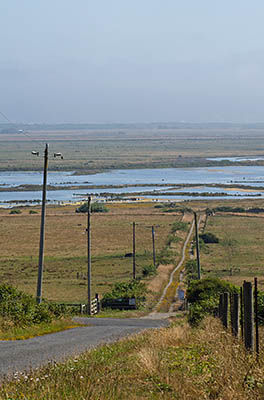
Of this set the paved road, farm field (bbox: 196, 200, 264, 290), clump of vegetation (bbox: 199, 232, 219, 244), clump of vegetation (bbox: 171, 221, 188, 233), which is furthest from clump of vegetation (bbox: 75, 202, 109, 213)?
the paved road

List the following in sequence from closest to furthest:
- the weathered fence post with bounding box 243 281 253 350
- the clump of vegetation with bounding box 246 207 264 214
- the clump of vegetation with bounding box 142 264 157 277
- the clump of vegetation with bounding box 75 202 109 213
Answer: the weathered fence post with bounding box 243 281 253 350 → the clump of vegetation with bounding box 142 264 157 277 → the clump of vegetation with bounding box 75 202 109 213 → the clump of vegetation with bounding box 246 207 264 214

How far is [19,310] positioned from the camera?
20.1 m

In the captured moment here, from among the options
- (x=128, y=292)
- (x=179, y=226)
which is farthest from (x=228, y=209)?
(x=128, y=292)

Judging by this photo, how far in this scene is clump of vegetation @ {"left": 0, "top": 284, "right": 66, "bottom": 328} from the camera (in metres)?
19.3

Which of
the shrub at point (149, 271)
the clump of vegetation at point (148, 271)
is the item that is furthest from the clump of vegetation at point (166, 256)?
the clump of vegetation at point (148, 271)

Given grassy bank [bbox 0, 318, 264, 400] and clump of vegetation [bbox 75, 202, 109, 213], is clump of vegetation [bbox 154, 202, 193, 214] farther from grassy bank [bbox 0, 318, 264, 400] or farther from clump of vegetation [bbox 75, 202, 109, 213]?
grassy bank [bbox 0, 318, 264, 400]

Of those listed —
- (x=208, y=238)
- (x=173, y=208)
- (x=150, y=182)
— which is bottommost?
→ (x=208, y=238)

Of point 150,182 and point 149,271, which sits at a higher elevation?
point 150,182

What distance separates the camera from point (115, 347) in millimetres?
12773

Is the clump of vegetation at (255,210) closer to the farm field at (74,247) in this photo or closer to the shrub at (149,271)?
the farm field at (74,247)

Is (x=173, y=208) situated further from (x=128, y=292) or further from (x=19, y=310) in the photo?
(x=19, y=310)

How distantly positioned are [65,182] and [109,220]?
61.9 meters

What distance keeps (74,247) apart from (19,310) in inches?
1983

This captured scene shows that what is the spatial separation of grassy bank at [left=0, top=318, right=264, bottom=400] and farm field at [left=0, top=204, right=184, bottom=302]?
102 feet
